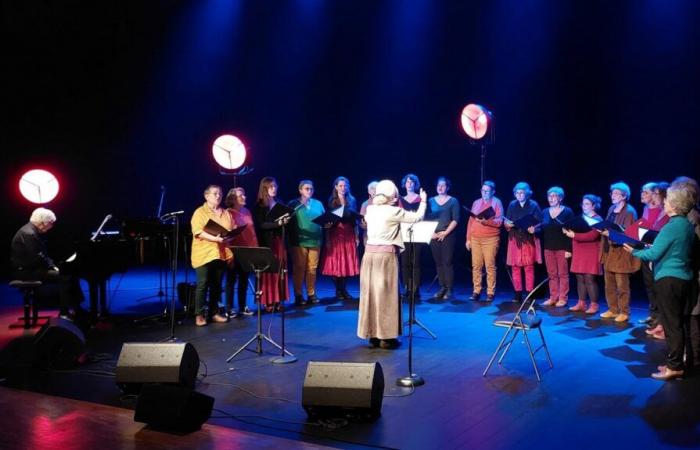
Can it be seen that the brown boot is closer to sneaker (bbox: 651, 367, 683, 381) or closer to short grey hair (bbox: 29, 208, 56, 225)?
sneaker (bbox: 651, 367, 683, 381)

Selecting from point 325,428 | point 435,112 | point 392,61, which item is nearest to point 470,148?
point 435,112

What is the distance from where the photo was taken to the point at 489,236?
30.3ft

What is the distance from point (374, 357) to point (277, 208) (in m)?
2.54

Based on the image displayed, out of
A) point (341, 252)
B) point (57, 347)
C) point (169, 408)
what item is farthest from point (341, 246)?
point (169, 408)

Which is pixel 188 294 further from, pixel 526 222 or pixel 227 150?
pixel 526 222

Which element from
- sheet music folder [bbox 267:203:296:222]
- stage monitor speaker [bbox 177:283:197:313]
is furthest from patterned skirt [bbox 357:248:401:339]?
stage monitor speaker [bbox 177:283:197:313]

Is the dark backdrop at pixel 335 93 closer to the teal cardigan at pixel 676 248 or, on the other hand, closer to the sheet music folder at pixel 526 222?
the sheet music folder at pixel 526 222

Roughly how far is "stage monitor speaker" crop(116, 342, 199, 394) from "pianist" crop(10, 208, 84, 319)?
3566mm

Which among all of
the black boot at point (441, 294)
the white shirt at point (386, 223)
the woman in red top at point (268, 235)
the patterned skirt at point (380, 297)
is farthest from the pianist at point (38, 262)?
the black boot at point (441, 294)

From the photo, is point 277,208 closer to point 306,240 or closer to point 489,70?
point 306,240

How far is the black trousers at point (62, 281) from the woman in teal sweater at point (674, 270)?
22.1 feet

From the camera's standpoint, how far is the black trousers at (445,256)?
9.48 meters

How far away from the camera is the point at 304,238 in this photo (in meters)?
9.27

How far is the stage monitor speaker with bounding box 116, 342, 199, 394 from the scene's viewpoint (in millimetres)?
4879
